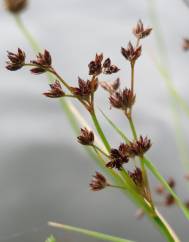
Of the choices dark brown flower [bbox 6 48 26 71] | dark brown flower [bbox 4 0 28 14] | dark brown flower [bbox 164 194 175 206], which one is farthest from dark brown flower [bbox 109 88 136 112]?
dark brown flower [bbox 4 0 28 14]

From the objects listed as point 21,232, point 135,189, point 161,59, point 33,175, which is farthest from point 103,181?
point 33,175

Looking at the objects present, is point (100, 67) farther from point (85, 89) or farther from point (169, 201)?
point (169, 201)

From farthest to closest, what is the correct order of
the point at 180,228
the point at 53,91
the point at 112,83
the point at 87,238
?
the point at 180,228 < the point at 87,238 < the point at 112,83 < the point at 53,91

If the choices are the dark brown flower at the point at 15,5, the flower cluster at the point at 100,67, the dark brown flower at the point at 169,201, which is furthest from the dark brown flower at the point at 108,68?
the dark brown flower at the point at 15,5

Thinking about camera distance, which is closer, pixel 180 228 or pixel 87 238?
pixel 87 238

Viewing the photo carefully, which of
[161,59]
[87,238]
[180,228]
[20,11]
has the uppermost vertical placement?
[20,11]

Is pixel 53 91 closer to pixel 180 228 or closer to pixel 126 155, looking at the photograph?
pixel 126 155

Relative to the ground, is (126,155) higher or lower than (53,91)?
lower
